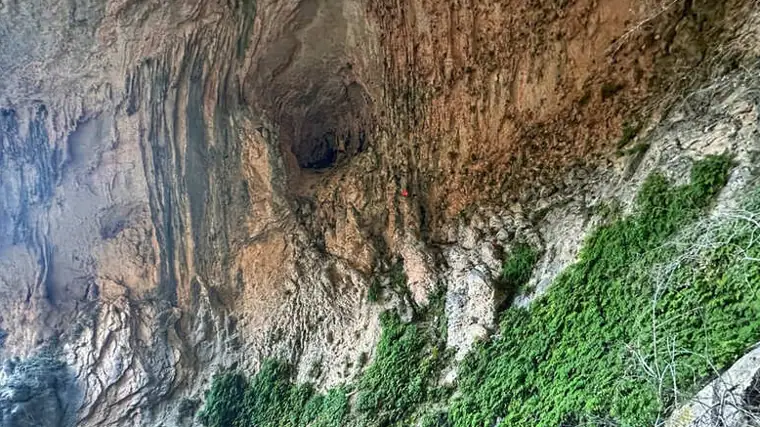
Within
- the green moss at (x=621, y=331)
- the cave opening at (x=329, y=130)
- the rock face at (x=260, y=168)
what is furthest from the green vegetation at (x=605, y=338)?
the cave opening at (x=329, y=130)

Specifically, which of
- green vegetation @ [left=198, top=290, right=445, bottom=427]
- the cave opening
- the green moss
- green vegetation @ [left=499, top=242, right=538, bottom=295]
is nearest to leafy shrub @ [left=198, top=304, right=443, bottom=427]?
green vegetation @ [left=198, top=290, right=445, bottom=427]

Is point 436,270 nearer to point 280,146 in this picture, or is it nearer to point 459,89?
point 459,89

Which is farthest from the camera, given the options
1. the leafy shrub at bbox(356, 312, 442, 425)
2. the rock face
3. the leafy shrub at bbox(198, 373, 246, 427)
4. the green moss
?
the leafy shrub at bbox(198, 373, 246, 427)

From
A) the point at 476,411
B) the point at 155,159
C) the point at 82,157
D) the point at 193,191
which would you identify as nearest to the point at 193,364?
the point at 193,191

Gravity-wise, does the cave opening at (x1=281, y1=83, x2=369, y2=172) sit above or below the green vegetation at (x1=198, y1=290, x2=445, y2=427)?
above

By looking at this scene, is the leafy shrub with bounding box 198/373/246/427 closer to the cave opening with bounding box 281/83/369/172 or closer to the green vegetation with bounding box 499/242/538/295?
the cave opening with bounding box 281/83/369/172

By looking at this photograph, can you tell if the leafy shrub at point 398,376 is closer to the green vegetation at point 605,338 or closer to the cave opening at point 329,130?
the green vegetation at point 605,338
